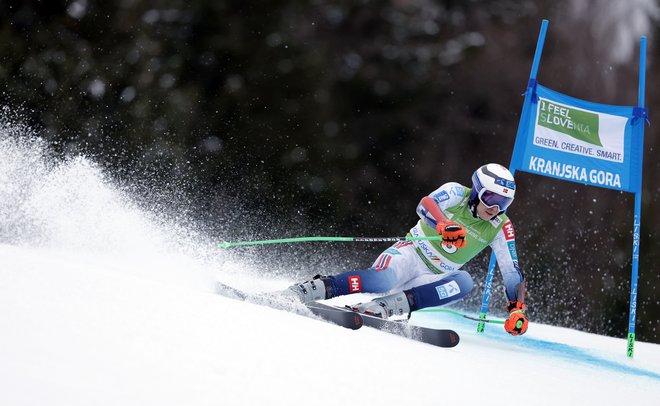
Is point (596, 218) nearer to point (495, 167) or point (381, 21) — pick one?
point (381, 21)

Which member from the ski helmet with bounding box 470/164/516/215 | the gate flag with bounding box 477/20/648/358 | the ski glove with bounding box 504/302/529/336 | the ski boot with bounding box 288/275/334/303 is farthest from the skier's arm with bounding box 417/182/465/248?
the gate flag with bounding box 477/20/648/358

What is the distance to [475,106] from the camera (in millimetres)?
14258

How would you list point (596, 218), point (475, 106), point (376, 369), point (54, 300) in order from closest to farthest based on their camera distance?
point (54, 300), point (376, 369), point (596, 218), point (475, 106)

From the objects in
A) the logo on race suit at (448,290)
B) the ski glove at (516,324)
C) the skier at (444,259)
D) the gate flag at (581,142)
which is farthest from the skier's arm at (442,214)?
the gate flag at (581,142)

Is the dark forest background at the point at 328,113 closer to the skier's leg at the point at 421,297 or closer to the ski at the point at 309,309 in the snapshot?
the skier's leg at the point at 421,297

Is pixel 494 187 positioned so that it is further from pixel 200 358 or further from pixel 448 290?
pixel 200 358

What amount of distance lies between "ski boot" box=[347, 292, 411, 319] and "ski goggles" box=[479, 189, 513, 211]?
68 centimetres

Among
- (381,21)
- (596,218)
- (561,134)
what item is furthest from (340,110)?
(561,134)

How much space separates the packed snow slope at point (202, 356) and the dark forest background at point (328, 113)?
8.57 m

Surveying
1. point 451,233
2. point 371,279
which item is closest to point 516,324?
point 451,233

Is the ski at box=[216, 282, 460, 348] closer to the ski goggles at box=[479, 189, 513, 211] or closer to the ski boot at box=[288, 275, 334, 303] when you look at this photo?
the ski boot at box=[288, 275, 334, 303]

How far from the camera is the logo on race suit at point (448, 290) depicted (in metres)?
4.18

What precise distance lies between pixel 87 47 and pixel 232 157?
324 centimetres

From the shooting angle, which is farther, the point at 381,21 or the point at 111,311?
the point at 381,21
